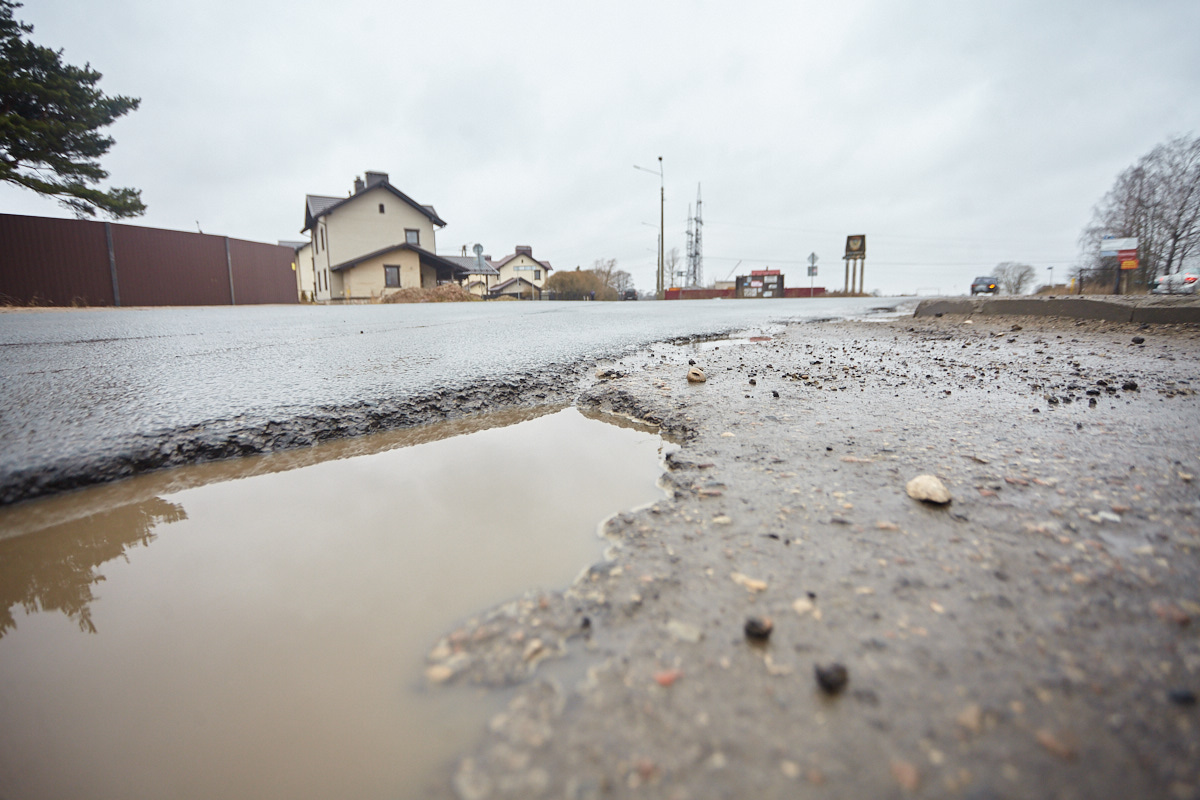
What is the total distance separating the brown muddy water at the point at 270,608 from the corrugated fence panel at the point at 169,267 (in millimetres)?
20240

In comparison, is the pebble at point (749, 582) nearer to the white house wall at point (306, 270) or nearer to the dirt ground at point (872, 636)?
the dirt ground at point (872, 636)

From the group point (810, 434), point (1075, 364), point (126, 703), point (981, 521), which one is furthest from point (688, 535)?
point (1075, 364)

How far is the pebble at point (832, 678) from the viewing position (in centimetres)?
73

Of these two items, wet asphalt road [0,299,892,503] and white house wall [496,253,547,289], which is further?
white house wall [496,253,547,289]

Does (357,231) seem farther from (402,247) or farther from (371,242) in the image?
(402,247)

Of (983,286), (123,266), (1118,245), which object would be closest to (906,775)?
(123,266)

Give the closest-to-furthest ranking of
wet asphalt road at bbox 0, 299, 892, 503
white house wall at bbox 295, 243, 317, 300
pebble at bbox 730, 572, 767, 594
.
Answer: pebble at bbox 730, 572, 767, 594, wet asphalt road at bbox 0, 299, 892, 503, white house wall at bbox 295, 243, 317, 300

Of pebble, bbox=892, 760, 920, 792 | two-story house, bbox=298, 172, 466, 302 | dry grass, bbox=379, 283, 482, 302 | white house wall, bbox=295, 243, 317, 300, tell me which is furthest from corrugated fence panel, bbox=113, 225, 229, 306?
pebble, bbox=892, 760, 920, 792

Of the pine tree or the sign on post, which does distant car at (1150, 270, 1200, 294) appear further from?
the pine tree

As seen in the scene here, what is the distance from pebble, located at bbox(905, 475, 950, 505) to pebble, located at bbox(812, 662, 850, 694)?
0.73m

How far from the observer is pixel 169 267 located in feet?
56.5

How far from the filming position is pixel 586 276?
44.6 metres

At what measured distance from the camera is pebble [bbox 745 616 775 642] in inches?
33.3

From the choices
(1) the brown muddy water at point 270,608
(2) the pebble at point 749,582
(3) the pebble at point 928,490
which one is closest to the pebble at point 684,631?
(2) the pebble at point 749,582
